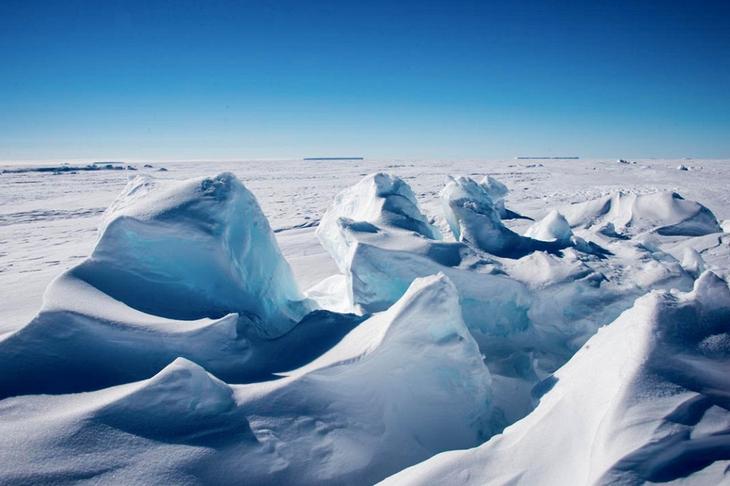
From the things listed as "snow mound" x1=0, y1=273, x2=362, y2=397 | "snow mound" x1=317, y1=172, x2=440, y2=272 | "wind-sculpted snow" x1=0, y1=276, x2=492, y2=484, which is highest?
"snow mound" x1=317, y1=172, x2=440, y2=272

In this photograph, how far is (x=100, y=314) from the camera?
2344 mm

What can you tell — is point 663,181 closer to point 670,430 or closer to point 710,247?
point 710,247

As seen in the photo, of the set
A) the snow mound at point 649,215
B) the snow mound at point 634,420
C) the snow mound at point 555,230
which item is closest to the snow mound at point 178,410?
the snow mound at point 634,420

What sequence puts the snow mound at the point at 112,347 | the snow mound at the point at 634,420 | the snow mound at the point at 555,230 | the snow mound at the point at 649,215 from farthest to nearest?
the snow mound at the point at 649,215 < the snow mound at the point at 555,230 < the snow mound at the point at 112,347 < the snow mound at the point at 634,420

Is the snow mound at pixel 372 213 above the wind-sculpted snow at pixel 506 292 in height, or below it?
above

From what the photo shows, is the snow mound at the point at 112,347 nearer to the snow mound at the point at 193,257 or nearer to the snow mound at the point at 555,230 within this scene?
the snow mound at the point at 193,257

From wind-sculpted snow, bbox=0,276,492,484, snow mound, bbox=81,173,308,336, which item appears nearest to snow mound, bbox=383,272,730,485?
wind-sculpted snow, bbox=0,276,492,484

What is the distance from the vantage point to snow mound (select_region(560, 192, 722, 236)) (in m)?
7.28

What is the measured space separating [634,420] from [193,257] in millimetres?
2728

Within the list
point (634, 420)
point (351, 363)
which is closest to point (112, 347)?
point (351, 363)

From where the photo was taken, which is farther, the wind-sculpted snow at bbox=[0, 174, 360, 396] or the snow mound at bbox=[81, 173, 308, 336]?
the snow mound at bbox=[81, 173, 308, 336]

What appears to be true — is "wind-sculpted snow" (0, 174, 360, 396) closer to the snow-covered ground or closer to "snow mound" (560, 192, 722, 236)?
the snow-covered ground

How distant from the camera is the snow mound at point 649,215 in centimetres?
728

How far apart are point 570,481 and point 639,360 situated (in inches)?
26.0
